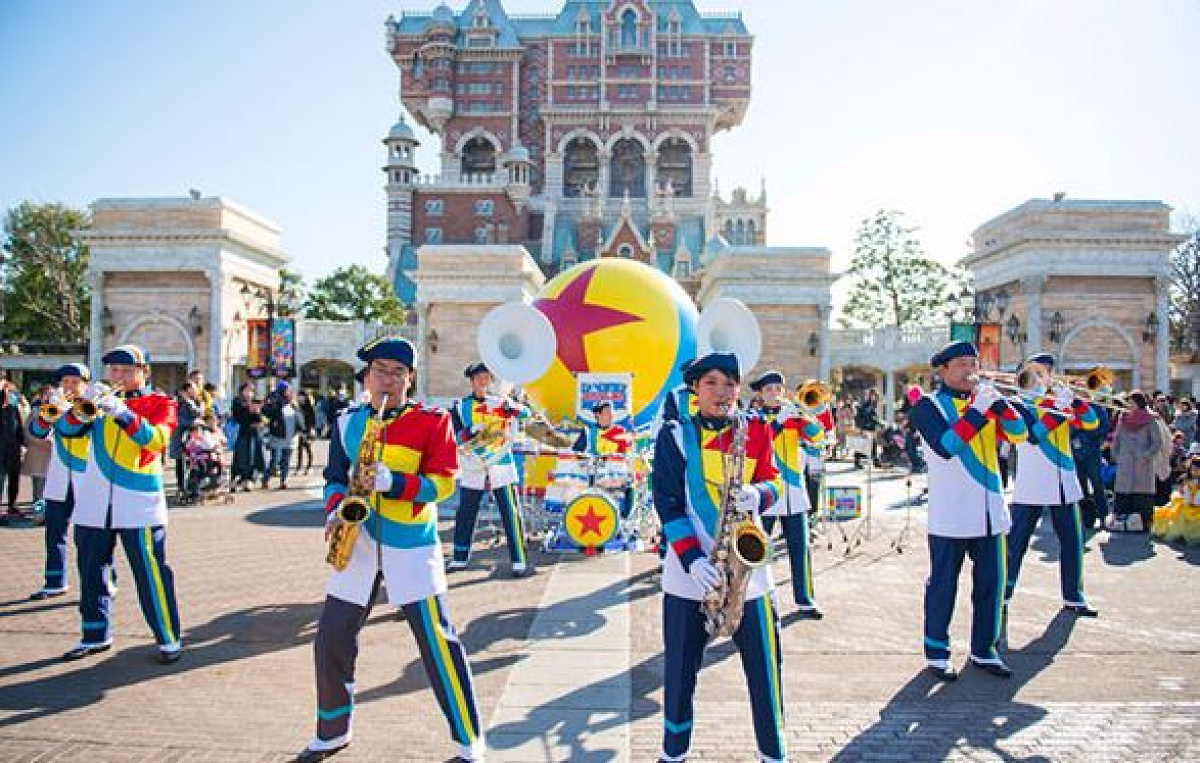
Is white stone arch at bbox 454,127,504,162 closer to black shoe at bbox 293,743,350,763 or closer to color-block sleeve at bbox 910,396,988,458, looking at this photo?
color-block sleeve at bbox 910,396,988,458

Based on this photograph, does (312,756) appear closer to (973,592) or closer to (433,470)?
(433,470)

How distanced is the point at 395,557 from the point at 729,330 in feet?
25.6

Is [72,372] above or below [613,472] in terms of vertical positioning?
above

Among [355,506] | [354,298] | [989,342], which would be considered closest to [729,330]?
[355,506]

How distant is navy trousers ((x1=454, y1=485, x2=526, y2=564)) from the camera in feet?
26.9

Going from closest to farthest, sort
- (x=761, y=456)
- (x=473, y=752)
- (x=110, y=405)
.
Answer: (x=761, y=456), (x=473, y=752), (x=110, y=405)

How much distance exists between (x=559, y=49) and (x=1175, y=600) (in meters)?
62.5

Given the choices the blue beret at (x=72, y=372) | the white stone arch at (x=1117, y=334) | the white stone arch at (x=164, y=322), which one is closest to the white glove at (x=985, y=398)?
the blue beret at (x=72, y=372)

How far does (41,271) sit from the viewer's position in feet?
152

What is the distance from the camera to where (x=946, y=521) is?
17.9 ft

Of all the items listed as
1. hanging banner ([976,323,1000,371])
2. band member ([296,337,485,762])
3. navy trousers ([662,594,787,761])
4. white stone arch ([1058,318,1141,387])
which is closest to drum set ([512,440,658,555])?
band member ([296,337,485,762])

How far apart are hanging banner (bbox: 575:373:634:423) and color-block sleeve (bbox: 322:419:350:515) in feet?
22.2

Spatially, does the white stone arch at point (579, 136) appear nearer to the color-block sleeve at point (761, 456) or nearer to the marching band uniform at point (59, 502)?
the marching band uniform at point (59, 502)

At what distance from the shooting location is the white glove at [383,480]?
3.70 m
